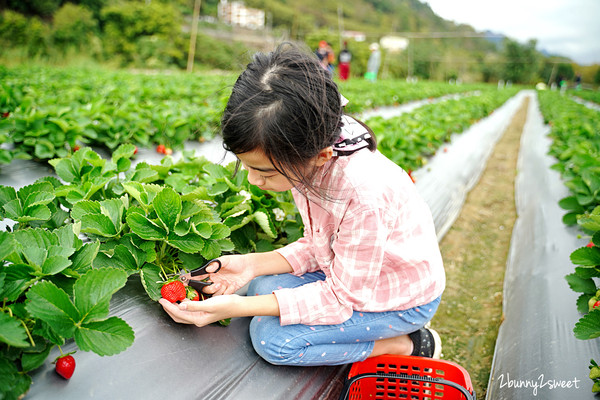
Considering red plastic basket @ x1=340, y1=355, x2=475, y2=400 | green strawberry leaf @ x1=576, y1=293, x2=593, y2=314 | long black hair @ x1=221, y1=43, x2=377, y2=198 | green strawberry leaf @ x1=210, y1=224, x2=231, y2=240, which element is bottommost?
red plastic basket @ x1=340, y1=355, x2=475, y2=400

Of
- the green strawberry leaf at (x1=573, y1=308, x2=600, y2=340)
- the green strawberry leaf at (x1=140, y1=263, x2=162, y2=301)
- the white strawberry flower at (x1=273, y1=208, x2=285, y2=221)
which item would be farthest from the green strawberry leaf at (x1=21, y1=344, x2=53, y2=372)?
the green strawberry leaf at (x1=573, y1=308, x2=600, y2=340)

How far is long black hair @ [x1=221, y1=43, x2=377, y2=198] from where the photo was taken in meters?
1.16

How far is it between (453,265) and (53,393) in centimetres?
280

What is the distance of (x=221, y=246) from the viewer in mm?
1583

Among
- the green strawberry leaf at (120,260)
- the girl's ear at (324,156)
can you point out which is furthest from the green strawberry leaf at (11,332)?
the girl's ear at (324,156)

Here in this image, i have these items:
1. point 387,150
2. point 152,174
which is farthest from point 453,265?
point 152,174

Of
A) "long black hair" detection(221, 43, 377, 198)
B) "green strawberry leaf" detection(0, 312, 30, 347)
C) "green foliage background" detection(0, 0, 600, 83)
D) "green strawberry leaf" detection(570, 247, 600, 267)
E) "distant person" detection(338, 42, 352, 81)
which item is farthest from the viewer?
"green foliage background" detection(0, 0, 600, 83)

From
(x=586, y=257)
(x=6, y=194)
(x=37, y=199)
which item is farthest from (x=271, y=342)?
(x=586, y=257)

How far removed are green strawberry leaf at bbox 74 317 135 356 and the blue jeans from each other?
1.73 feet

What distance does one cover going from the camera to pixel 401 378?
153cm

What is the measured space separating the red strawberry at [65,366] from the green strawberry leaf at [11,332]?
0.60 ft

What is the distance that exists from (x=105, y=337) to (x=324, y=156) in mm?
769

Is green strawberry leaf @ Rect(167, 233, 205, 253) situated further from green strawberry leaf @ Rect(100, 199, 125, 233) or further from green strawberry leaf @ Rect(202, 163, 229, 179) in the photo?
green strawberry leaf @ Rect(202, 163, 229, 179)

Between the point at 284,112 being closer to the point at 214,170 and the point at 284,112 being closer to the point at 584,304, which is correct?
the point at 214,170
